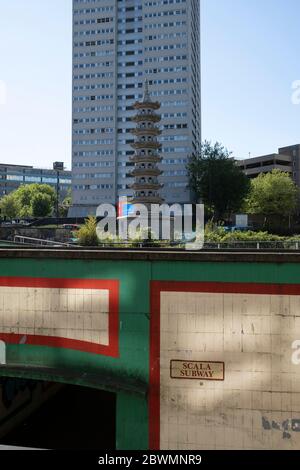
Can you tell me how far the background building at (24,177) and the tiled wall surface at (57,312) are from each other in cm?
16566

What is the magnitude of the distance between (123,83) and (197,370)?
112964 mm

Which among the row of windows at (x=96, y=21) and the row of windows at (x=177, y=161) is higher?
the row of windows at (x=96, y=21)

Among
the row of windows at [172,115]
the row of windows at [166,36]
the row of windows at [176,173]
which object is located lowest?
the row of windows at [176,173]

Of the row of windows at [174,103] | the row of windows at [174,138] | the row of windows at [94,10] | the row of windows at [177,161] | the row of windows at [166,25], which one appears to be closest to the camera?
the row of windows at [177,161]

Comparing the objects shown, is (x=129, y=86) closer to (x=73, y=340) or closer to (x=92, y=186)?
(x=92, y=186)

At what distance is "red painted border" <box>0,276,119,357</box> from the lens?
12266 millimetres

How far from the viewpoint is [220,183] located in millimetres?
84688

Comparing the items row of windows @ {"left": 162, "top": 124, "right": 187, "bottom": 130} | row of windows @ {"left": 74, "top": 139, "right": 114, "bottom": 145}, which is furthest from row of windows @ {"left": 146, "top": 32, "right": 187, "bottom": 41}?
row of windows @ {"left": 74, "top": 139, "right": 114, "bottom": 145}

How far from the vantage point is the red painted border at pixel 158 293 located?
11.7 metres

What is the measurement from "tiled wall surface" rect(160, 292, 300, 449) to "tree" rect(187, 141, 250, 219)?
7300 centimetres

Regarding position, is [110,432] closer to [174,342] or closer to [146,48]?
[174,342]

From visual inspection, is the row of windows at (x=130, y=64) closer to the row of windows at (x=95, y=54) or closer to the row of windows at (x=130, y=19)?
the row of windows at (x=95, y=54)

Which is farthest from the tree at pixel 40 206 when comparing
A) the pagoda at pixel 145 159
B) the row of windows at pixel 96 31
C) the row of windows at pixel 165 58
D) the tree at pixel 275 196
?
the tree at pixel 275 196

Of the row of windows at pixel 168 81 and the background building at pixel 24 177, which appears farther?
the background building at pixel 24 177
